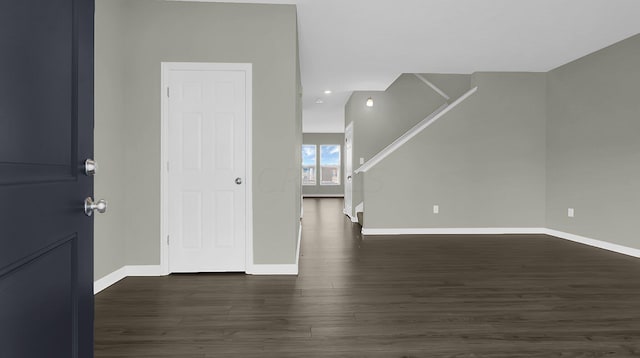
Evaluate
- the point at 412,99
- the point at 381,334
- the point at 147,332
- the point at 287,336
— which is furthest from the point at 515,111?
the point at 147,332

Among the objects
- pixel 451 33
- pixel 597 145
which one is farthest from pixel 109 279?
pixel 597 145

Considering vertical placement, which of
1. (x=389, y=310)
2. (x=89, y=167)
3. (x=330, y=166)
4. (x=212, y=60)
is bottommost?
(x=389, y=310)

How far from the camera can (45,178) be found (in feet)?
2.81

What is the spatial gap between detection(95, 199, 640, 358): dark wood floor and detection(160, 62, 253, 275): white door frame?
0.28 meters

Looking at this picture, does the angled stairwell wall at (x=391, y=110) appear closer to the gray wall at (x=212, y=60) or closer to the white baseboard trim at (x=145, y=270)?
the gray wall at (x=212, y=60)

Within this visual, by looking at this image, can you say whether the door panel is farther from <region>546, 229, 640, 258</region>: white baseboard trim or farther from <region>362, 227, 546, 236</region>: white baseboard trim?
<region>546, 229, 640, 258</region>: white baseboard trim

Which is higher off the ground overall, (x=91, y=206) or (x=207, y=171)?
(x=207, y=171)

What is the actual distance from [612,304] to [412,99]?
5.24m

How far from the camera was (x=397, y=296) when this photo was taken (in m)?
2.79

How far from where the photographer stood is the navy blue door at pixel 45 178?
73cm

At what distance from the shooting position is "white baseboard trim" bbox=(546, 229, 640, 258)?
167 inches

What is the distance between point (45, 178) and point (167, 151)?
2.64 metres

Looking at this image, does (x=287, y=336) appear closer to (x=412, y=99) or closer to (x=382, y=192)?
(x=382, y=192)

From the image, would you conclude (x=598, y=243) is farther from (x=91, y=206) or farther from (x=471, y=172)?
(x=91, y=206)
